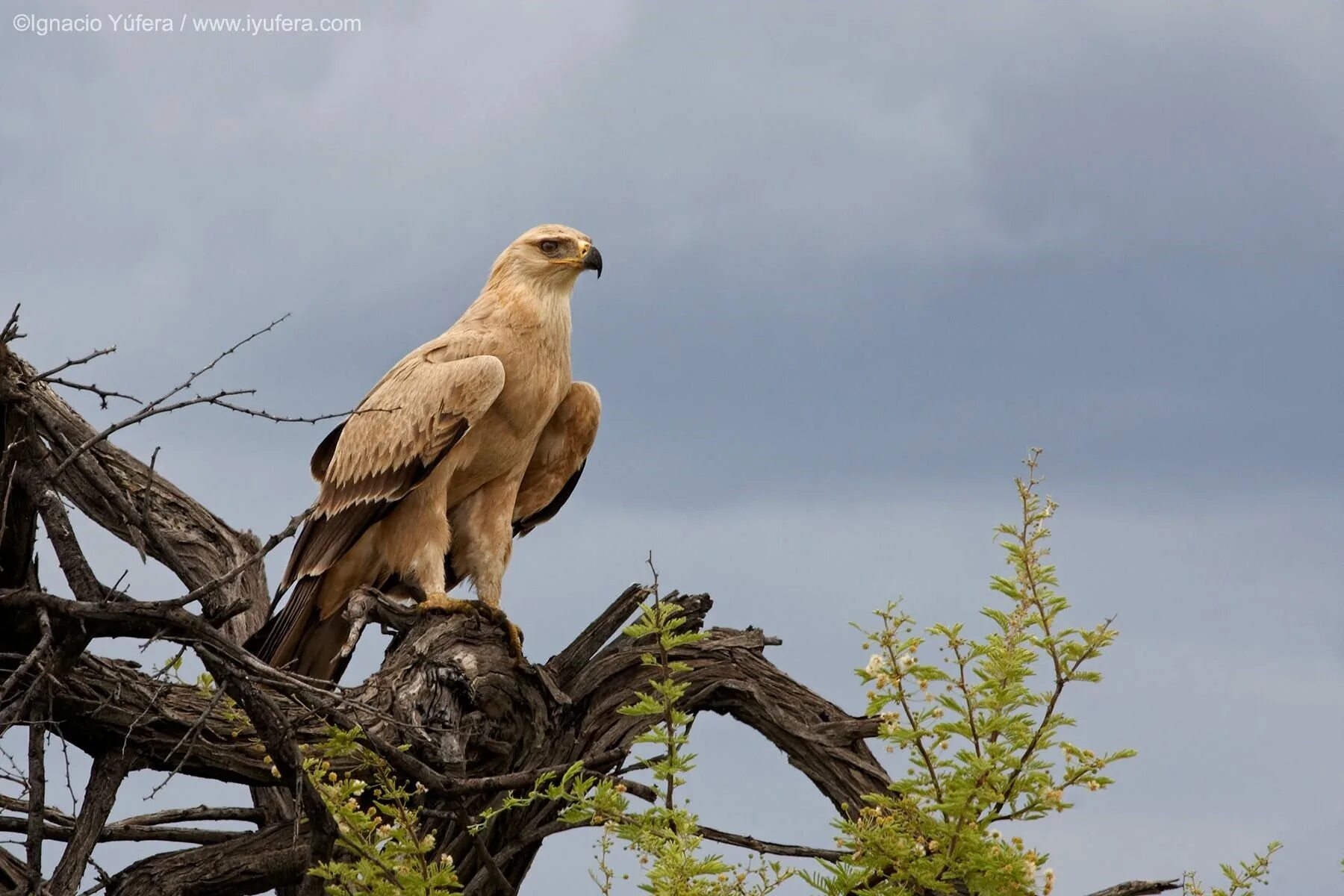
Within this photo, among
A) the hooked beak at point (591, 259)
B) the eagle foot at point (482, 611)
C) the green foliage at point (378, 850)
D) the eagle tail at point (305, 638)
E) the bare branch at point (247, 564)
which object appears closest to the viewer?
the bare branch at point (247, 564)

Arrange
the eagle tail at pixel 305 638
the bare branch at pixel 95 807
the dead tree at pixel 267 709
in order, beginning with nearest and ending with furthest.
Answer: the dead tree at pixel 267 709
the bare branch at pixel 95 807
the eagle tail at pixel 305 638

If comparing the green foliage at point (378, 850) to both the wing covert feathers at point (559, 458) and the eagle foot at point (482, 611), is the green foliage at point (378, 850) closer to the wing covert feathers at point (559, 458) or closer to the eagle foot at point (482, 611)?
the eagle foot at point (482, 611)

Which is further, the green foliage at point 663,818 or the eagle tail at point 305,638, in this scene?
the eagle tail at point 305,638

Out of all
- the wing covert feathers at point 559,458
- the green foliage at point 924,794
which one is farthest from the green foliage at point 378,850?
the wing covert feathers at point 559,458

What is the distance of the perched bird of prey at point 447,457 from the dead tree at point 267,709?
502 mm

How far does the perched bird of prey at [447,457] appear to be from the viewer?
25.3 ft

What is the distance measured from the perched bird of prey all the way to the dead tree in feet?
1.65

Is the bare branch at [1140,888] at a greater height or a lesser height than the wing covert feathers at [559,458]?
lesser

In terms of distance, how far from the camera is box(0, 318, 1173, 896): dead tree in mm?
5648

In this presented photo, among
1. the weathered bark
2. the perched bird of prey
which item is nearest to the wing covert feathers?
the perched bird of prey

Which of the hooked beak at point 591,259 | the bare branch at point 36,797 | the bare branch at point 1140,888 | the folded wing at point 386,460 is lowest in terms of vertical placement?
the bare branch at point 1140,888

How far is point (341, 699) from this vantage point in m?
5.95

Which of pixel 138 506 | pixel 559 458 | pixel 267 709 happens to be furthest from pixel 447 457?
pixel 267 709

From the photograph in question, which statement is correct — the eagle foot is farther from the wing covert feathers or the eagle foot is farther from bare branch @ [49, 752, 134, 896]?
bare branch @ [49, 752, 134, 896]
